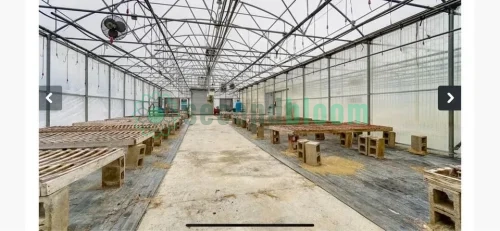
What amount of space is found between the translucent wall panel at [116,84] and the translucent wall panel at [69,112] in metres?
3.51

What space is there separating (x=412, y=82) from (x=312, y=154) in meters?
4.45

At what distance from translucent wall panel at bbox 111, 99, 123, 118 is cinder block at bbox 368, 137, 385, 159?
43.9 feet

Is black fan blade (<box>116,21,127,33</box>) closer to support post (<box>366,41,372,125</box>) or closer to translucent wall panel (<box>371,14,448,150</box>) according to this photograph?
support post (<box>366,41,372,125</box>)

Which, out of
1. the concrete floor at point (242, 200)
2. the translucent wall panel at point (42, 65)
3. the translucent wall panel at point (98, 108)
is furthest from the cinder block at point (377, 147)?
the translucent wall panel at point (98, 108)

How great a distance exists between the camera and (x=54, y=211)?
5.25ft

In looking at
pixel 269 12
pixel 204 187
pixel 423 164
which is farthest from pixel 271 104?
pixel 204 187

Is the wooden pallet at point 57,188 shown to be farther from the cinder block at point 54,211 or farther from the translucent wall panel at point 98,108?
the translucent wall panel at point 98,108

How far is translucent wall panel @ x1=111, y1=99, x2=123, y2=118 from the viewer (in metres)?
12.1

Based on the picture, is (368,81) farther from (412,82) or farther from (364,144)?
(364,144)

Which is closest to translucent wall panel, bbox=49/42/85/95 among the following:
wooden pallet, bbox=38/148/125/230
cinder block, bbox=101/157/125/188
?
cinder block, bbox=101/157/125/188

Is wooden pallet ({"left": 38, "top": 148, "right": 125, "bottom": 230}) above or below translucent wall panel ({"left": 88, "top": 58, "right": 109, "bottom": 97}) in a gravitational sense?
below

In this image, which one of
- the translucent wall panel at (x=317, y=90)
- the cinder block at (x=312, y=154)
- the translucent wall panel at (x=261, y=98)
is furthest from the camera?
the translucent wall panel at (x=261, y=98)

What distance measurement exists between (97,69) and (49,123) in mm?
4636

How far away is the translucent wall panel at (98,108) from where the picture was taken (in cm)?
968
